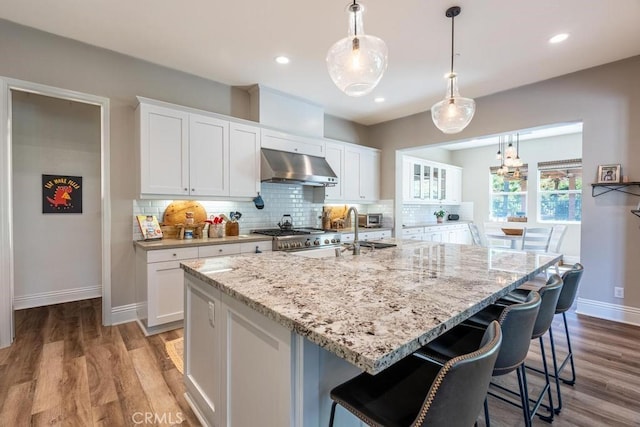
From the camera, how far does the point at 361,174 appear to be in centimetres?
529

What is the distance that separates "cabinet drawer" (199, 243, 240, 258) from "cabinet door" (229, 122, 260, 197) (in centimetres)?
69

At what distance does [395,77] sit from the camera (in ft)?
12.0

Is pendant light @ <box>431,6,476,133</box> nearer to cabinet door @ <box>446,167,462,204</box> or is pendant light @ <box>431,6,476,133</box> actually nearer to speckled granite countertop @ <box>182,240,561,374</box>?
speckled granite countertop @ <box>182,240,561,374</box>

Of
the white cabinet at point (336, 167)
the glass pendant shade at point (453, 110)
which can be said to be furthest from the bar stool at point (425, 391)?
the white cabinet at point (336, 167)

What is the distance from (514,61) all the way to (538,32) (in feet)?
1.82

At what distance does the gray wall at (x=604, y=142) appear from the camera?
3207mm

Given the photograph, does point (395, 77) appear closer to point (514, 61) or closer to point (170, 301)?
point (514, 61)

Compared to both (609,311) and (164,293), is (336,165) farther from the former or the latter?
(609,311)

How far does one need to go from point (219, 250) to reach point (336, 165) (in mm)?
2415

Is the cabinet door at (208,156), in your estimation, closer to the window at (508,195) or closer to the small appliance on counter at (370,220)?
the small appliance on counter at (370,220)

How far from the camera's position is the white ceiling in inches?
93.4

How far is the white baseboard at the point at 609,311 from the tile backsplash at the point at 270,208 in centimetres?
281

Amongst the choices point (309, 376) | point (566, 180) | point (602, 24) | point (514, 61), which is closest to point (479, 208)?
point (566, 180)

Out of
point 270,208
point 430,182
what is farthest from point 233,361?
point 430,182
